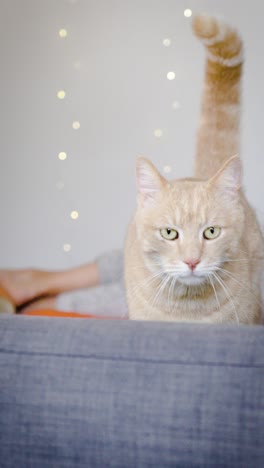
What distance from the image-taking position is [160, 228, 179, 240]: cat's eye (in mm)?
1356

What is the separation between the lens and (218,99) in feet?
6.66

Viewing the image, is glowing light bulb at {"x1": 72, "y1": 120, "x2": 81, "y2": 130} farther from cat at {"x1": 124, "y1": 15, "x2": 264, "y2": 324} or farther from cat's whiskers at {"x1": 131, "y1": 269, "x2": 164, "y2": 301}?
cat's whiskers at {"x1": 131, "y1": 269, "x2": 164, "y2": 301}

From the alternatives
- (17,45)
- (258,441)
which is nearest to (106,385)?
(258,441)

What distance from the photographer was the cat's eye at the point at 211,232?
1.35 metres

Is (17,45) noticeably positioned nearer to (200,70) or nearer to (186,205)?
(200,70)

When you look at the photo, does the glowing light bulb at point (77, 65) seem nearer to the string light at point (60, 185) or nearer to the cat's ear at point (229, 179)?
the string light at point (60, 185)

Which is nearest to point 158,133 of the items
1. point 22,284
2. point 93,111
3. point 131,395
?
point 93,111

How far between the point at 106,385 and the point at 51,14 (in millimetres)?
2001

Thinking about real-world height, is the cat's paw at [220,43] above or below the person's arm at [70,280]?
above

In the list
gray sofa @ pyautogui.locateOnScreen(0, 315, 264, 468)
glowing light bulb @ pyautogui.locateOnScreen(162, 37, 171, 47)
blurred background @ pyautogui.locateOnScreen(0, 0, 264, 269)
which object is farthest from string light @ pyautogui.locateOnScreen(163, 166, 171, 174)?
gray sofa @ pyautogui.locateOnScreen(0, 315, 264, 468)

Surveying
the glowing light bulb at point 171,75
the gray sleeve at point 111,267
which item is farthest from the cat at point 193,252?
the glowing light bulb at point 171,75

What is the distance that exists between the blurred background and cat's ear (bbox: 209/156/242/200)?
41.4 inches

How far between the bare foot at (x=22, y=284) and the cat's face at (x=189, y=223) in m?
0.93

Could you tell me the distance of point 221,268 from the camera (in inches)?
53.9
